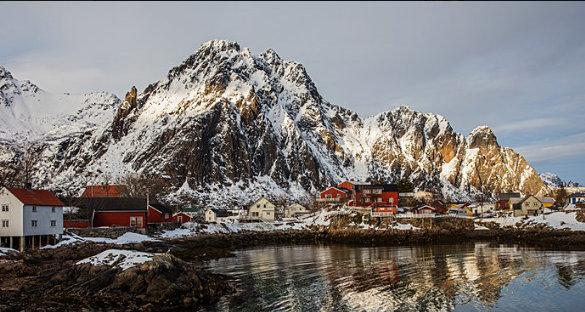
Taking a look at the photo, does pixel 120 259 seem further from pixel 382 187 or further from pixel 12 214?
pixel 382 187

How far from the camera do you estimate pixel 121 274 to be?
101 feet

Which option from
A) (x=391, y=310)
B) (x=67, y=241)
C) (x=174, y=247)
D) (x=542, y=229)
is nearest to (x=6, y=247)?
(x=67, y=241)

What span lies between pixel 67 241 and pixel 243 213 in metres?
66.7

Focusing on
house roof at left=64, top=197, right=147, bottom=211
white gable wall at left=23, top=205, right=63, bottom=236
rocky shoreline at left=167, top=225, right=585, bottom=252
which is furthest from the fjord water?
house roof at left=64, top=197, right=147, bottom=211

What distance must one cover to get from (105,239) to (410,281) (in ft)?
144

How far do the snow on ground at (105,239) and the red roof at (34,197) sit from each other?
4723 mm

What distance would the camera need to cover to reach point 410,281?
37344 millimetres

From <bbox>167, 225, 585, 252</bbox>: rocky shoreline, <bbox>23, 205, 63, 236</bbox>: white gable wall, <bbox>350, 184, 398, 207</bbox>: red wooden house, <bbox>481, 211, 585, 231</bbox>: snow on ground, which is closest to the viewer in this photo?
<bbox>23, 205, 63, 236</bbox>: white gable wall

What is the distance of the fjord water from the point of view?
2928 cm

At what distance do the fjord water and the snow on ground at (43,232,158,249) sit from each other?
17.8 metres

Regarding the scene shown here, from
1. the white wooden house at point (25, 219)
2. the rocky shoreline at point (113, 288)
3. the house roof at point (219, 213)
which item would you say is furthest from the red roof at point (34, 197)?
the house roof at point (219, 213)

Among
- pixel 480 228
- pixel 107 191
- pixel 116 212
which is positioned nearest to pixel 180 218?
pixel 116 212

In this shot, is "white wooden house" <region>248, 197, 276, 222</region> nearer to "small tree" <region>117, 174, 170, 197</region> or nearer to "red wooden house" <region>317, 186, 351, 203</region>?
"red wooden house" <region>317, 186, 351, 203</region>

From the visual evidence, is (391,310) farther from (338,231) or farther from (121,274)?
(338,231)
